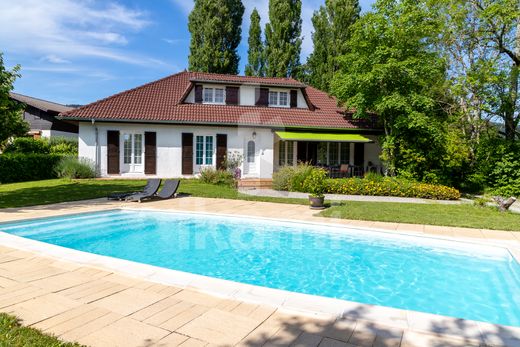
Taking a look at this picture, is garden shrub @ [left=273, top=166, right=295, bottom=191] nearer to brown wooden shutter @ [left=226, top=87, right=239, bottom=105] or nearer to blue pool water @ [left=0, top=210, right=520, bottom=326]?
blue pool water @ [left=0, top=210, right=520, bottom=326]

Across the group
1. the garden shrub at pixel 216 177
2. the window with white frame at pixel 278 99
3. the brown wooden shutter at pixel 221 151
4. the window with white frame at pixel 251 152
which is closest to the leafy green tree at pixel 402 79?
the window with white frame at pixel 278 99

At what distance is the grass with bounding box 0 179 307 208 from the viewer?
1557 centimetres

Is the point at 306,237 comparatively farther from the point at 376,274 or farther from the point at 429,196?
the point at 429,196

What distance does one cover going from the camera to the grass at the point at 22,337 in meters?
3.77

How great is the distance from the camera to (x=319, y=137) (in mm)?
25672

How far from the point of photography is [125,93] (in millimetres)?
27578

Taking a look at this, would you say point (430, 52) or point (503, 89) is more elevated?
point (430, 52)

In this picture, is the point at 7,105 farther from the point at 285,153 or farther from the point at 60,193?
the point at 285,153

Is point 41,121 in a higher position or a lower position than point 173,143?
higher

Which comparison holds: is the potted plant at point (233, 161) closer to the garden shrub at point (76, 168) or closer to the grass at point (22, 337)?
the garden shrub at point (76, 168)

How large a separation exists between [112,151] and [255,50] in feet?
85.8

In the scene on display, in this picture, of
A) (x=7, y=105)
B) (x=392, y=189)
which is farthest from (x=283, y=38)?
(x=7, y=105)

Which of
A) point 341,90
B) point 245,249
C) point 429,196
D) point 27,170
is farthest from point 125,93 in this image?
point 429,196

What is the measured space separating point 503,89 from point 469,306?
2082cm
